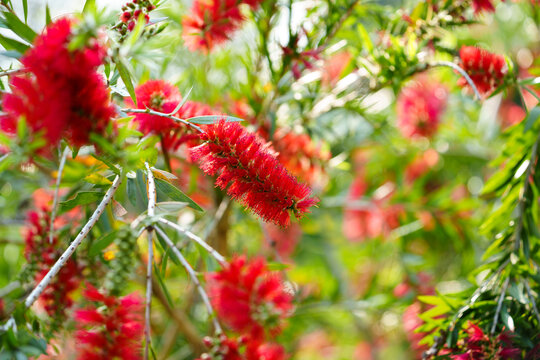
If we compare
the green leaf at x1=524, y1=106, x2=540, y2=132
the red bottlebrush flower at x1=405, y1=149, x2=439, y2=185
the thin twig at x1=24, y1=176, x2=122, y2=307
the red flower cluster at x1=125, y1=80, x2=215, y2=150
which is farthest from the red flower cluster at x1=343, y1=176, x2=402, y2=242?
the thin twig at x1=24, y1=176, x2=122, y2=307

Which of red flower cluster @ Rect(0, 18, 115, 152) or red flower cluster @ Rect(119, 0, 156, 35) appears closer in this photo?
red flower cluster @ Rect(0, 18, 115, 152)

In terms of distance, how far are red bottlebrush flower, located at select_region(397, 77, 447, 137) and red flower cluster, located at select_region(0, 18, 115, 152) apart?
90 centimetres

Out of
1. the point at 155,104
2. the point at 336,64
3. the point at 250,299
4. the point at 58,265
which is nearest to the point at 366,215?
the point at 336,64

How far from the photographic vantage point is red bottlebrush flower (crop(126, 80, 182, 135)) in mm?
542

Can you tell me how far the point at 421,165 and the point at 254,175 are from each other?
3.15 feet

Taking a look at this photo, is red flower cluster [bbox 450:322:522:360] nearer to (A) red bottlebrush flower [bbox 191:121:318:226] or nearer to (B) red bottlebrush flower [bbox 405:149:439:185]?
(A) red bottlebrush flower [bbox 191:121:318:226]

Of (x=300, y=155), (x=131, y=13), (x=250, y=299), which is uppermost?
(x=131, y=13)

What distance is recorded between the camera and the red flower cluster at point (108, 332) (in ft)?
1.71

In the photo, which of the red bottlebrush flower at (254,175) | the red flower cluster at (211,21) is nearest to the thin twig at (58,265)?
the red bottlebrush flower at (254,175)

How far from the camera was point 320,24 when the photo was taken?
2.53 ft

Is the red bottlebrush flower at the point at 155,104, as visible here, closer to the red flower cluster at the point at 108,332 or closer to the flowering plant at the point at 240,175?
the flowering plant at the point at 240,175

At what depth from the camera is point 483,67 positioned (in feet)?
2.02

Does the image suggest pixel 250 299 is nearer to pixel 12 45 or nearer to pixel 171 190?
pixel 171 190

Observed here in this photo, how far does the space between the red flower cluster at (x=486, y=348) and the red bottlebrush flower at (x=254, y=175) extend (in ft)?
0.81
